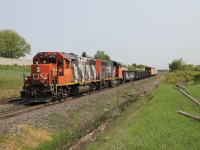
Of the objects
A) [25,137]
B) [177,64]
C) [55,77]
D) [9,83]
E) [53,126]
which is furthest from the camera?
[177,64]

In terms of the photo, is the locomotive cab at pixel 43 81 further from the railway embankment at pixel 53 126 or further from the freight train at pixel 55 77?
the railway embankment at pixel 53 126

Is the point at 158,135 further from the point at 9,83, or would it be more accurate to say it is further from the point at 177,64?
the point at 177,64

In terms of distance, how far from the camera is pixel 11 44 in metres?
102

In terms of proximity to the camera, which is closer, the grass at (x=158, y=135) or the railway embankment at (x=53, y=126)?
the grass at (x=158, y=135)

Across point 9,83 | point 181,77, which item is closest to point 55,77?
point 9,83

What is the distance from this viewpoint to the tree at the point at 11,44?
100 metres

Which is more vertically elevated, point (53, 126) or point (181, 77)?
point (181, 77)

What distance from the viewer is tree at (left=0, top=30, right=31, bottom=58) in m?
100

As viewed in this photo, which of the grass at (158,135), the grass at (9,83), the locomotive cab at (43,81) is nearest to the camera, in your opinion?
the grass at (158,135)

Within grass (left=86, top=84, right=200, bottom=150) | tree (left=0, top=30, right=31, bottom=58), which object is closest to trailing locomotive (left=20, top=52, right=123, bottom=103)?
grass (left=86, top=84, right=200, bottom=150)

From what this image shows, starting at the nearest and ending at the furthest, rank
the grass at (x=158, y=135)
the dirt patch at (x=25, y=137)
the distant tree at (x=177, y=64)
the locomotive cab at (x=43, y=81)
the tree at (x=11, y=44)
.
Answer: the grass at (x=158, y=135) < the dirt patch at (x=25, y=137) < the locomotive cab at (x=43, y=81) < the distant tree at (x=177, y=64) < the tree at (x=11, y=44)

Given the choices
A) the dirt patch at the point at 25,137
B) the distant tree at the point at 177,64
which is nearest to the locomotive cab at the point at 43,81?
the dirt patch at the point at 25,137

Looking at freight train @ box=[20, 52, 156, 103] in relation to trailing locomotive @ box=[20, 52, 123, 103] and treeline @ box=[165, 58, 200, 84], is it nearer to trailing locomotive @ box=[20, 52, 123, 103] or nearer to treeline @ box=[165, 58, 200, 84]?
trailing locomotive @ box=[20, 52, 123, 103]

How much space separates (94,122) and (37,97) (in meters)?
5.55
